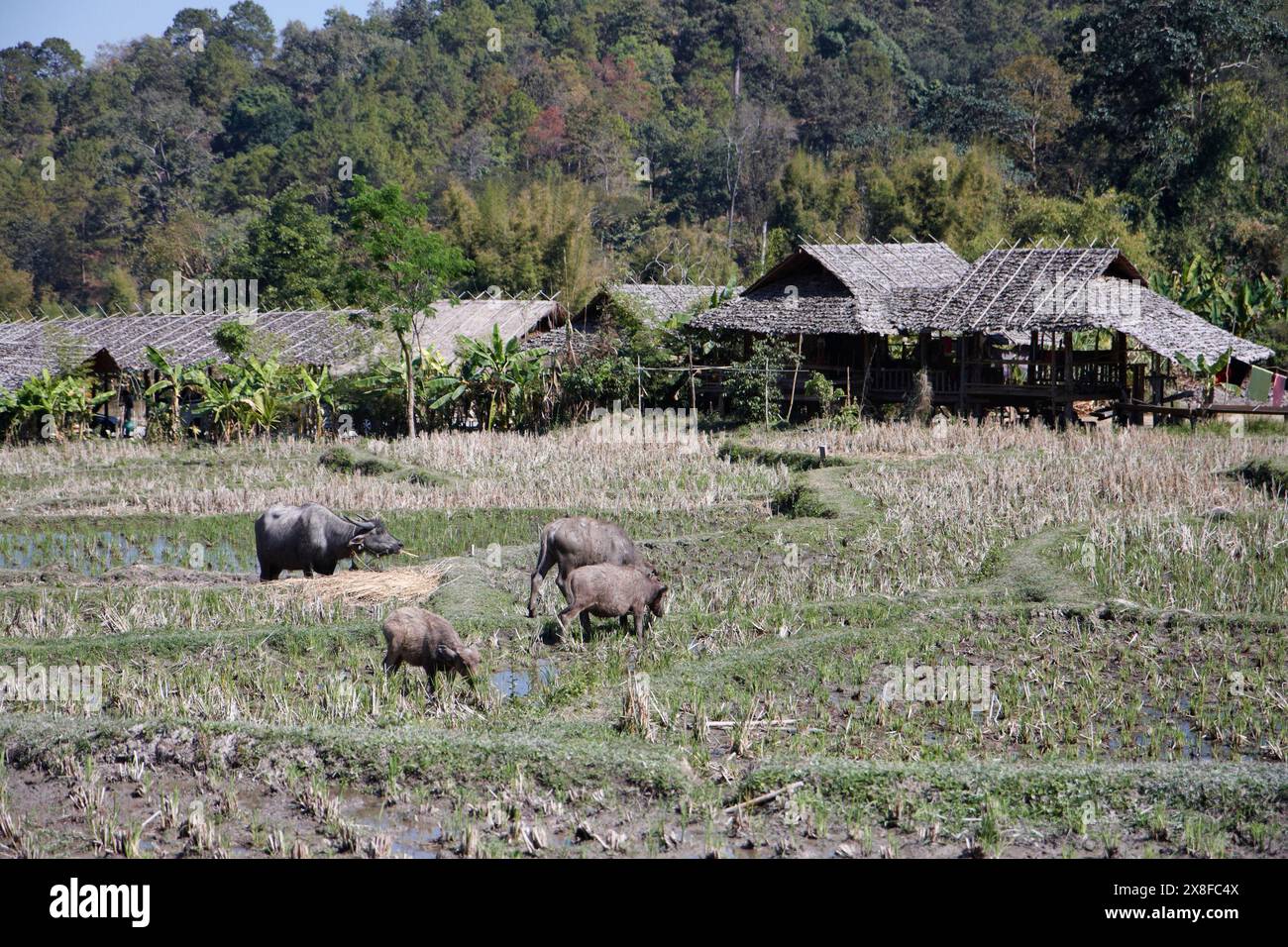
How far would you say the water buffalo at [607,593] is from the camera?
838 cm

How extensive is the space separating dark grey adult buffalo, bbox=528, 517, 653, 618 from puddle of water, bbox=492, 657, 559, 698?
959mm

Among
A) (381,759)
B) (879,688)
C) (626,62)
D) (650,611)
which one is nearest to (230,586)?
Result: (650,611)

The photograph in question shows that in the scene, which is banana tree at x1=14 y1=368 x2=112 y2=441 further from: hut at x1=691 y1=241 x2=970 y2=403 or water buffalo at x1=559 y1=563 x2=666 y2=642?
water buffalo at x1=559 y1=563 x2=666 y2=642

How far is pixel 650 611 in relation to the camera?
8844mm

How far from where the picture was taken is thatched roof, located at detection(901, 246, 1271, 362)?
2022 centimetres

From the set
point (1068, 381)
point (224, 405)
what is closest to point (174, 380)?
point (224, 405)

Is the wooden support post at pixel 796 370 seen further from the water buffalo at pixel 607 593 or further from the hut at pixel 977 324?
the water buffalo at pixel 607 593

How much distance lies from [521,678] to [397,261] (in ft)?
48.3

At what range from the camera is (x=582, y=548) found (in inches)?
363

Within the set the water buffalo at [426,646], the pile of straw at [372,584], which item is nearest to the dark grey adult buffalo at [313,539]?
the pile of straw at [372,584]

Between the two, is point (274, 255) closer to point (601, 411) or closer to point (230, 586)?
point (601, 411)

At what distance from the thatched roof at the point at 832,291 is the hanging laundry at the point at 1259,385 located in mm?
4879

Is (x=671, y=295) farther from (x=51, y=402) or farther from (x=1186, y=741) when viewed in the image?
(x=1186, y=741)

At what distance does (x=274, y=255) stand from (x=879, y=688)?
29382 millimetres
